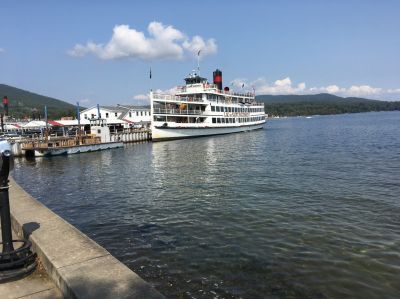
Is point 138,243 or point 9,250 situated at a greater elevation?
point 9,250

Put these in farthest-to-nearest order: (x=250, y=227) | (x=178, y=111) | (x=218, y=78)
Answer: (x=218, y=78), (x=178, y=111), (x=250, y=227)

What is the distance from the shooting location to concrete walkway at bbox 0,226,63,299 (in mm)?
4637

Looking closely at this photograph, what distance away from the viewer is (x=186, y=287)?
6.92 metres

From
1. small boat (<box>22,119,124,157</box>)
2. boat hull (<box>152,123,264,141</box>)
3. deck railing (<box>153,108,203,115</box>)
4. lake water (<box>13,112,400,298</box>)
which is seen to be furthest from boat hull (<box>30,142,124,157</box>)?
lake water (<box>13,112,400,298</box>)

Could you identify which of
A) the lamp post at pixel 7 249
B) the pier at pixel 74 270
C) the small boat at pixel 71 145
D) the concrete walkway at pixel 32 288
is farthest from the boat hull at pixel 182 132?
the concrete walkway at pixel 32 288

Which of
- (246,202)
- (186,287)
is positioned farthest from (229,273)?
(246,202)

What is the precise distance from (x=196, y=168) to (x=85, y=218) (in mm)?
13043

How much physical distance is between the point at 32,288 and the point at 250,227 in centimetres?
691

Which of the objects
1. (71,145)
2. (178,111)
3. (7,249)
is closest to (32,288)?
(7,249)

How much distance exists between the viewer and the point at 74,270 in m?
4.90

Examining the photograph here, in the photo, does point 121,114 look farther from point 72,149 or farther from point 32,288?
point 32,288

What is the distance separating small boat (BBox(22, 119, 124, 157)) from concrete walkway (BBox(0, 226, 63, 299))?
1420 inches

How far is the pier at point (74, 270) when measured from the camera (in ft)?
14.2

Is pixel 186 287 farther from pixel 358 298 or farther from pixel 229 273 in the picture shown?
pixel 358 298
